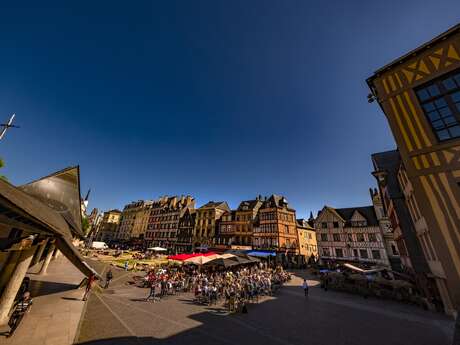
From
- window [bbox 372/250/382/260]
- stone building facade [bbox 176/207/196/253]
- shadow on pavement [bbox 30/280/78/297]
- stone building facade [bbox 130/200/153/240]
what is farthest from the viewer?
stone building facade [bbox 130/200/153/240]

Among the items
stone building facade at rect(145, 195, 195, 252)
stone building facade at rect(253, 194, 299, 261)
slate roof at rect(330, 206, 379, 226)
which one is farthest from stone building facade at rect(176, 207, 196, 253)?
slate roof at rect(330, 206, 379, 226)

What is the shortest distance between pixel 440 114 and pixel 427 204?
412 cm

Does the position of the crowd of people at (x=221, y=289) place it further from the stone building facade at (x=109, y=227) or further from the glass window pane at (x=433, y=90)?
the stone building facade at (x=109, y=227)

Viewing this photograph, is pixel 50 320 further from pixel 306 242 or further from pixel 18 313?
pixel 306 242

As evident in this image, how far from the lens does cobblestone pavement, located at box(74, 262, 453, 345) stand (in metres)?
7.51

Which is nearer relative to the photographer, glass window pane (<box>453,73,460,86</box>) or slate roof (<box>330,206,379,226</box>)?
glass window pane (<box>453,73,460,86</box>)

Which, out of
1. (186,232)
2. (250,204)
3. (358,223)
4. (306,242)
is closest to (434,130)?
(358,223)

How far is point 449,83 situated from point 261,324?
46.3 feet

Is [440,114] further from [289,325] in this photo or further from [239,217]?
[239,217]

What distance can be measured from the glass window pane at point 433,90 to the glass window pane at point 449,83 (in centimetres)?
27

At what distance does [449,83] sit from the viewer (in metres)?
8.47

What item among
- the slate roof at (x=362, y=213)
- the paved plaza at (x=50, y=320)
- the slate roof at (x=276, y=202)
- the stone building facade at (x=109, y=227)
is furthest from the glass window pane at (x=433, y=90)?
the stone building facade at (x=109, y=227)

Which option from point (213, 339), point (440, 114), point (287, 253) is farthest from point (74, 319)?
point (287, 253)

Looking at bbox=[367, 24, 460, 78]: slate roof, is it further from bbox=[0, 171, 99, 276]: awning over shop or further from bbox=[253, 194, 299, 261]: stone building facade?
bbox=[253, 194, 299, 261]: stone building facade
